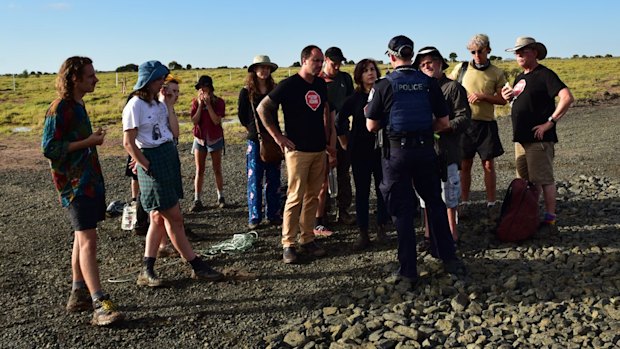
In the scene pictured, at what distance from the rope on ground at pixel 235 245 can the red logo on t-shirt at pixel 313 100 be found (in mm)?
1752

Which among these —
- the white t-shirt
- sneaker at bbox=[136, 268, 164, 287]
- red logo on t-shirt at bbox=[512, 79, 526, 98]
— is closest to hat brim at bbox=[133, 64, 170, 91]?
the white t-shirt

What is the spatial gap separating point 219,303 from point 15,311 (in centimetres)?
173

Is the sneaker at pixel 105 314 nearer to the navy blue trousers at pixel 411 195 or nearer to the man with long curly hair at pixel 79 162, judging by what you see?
the man with long curly hair at pixel 79 162

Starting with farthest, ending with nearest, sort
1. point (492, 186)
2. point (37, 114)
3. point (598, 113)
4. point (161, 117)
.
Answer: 1. point (37, 114)
2. point (598, 113)
3. point (492, 186)
4. point (161, 117)

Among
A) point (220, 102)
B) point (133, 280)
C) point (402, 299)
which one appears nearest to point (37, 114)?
point (220, 102)

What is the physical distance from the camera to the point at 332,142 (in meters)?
6.16

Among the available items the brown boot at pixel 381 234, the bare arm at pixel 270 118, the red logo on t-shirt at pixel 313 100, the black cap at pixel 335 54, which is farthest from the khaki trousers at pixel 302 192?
the black cap at pixel 335 54

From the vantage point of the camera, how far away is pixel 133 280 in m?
5.36

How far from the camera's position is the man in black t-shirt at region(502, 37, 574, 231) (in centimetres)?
554

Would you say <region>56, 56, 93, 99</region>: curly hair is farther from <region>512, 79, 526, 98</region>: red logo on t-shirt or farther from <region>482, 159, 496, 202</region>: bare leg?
<region>482, 159, 496, 202</region>: bare leg

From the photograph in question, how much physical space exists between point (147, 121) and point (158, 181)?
1.69ft

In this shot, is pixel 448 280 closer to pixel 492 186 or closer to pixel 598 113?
pixel 492 186

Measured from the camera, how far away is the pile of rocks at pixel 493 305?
379 cm

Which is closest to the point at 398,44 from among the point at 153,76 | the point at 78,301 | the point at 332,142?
the point at 332,142
